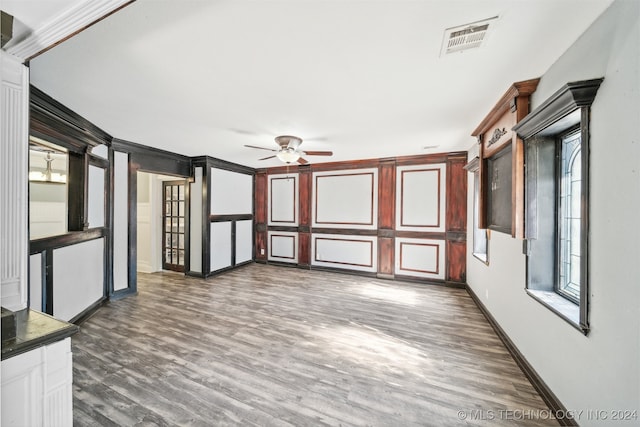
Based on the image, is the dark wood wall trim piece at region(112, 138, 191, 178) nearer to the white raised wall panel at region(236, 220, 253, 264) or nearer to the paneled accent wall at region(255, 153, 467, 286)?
the white raised wall panel at region(236, 220, 253, 264)

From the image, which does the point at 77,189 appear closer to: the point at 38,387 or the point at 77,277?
the point at 77,277

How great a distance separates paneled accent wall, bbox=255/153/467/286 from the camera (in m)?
4.50

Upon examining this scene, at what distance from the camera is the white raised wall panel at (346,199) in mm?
5137

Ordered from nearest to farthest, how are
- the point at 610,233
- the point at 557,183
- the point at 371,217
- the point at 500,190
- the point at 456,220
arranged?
the point at 610,233 → the point at 557,183 → the point at 500,190 → the point at 456,220 → the point at 371,217

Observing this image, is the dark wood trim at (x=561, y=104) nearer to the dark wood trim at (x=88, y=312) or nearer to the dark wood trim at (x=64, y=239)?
Answer: the dark wood trim at (x=64, y=239)

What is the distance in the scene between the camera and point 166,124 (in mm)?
2980

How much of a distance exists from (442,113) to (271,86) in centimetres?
182

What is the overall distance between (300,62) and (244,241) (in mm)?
4968

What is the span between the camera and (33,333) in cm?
98

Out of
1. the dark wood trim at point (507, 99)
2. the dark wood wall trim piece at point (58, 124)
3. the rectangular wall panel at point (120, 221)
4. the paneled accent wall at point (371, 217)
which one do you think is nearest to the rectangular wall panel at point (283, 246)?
the paneled accent wall at point (371, 217)

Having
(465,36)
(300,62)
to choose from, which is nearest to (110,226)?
(300,62)

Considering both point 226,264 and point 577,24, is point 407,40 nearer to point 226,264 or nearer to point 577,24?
point 577,24

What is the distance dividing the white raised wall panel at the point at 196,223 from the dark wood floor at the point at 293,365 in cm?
127

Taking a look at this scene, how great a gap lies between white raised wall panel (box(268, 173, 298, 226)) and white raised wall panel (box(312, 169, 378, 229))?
0.54 meters
